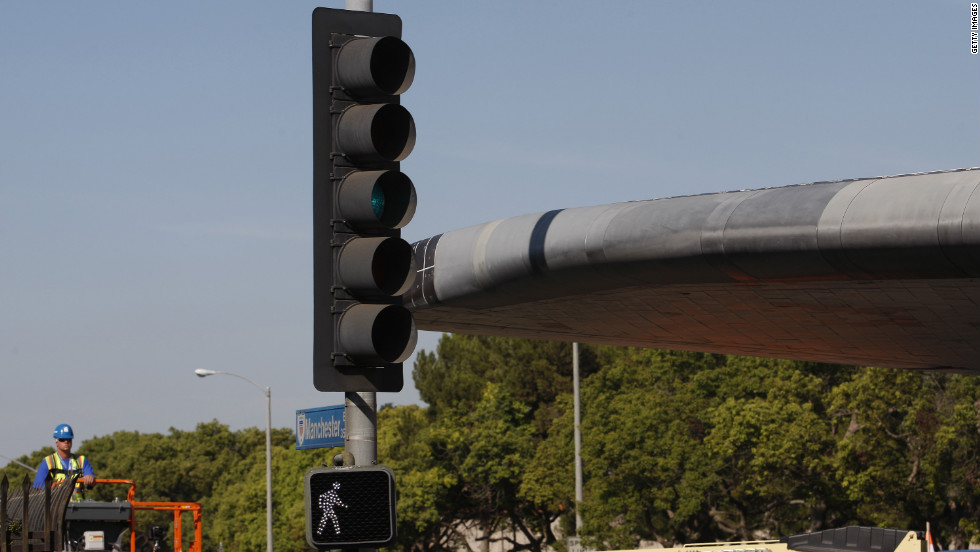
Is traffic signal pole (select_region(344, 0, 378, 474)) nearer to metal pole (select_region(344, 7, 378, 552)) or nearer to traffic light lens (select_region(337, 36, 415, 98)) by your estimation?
metal pole (select_region(344, 7, 378, 552))

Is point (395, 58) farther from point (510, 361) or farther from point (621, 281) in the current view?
point (510, 361)

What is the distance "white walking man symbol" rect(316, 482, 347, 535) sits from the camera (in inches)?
224

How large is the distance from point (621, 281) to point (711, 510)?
123 ft

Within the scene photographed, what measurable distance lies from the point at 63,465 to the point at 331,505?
9.01 m

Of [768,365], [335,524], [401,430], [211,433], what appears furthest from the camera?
[211,433]

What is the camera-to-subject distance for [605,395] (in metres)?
51.5

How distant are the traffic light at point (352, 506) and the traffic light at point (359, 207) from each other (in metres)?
0.46

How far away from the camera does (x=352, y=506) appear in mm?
5754

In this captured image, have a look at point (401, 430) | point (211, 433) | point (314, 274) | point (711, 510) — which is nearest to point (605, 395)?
point (711, 510)

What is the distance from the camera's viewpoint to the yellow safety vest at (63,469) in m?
13.1

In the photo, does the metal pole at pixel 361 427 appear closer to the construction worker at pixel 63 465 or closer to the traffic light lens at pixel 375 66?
the traffic light lens at pixel 375 66

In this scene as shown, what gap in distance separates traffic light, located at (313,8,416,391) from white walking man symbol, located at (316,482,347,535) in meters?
0.53

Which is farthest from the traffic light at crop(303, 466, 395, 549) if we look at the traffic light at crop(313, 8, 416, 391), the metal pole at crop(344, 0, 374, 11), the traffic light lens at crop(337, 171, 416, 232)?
the metal pole at crop(344, 0, 374, 11)

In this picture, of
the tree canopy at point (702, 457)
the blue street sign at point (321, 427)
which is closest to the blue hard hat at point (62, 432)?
the blue street sign at point (321, 427)
